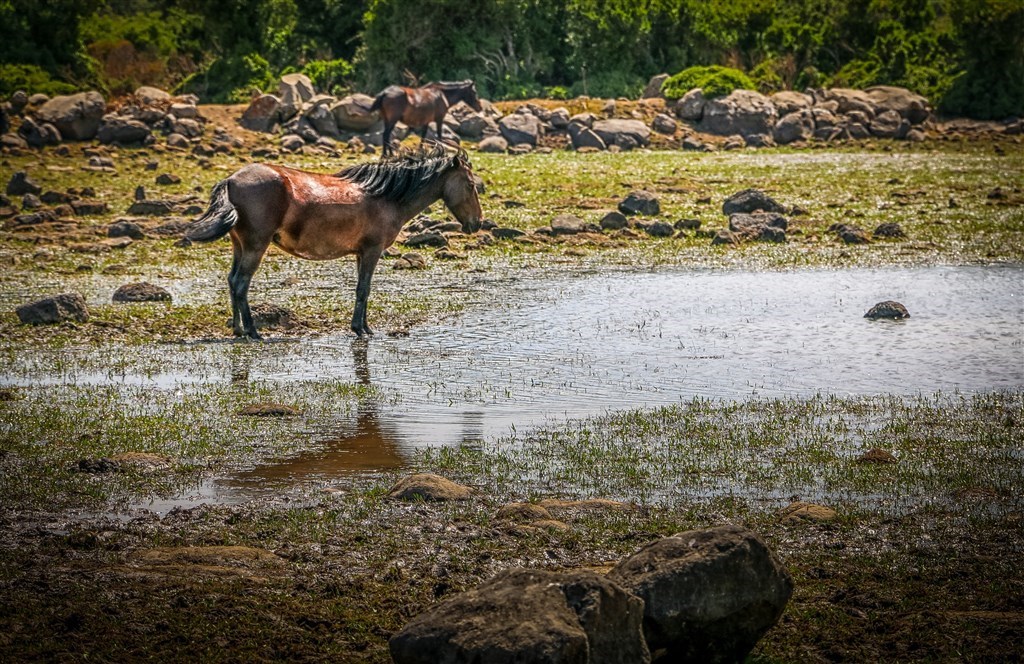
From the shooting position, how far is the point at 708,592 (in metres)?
5.96

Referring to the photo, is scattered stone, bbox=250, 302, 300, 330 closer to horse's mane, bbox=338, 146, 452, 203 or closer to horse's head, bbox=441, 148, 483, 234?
horse's mane, bbox=338, 146, 452, 203

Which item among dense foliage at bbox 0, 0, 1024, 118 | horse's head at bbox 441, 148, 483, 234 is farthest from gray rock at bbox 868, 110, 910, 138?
horse's head at bbox 441, 148, 483, 234

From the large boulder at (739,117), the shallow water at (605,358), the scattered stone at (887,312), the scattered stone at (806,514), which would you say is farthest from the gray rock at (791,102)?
the scattered stone at (806,514)

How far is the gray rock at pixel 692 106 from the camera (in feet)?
136

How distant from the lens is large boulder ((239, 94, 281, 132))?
118ft

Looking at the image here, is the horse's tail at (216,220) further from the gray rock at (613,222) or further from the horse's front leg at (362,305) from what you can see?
the gray rock at (613,222)

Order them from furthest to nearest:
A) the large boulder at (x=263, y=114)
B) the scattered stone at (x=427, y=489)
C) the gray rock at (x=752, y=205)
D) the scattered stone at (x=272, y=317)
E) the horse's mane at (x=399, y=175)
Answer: the large boulder at (x=263, y=114), the gray rock at (x=752, y=205), the horse's mane at (x=399, y=175), the scattered stone at (x=272, y=317), the scattered stone at (x=427, y=489)

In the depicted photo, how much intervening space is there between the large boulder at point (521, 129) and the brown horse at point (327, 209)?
20850 mm

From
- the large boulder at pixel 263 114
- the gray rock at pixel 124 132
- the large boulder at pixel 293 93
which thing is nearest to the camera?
the gray rock at pixel 124 132

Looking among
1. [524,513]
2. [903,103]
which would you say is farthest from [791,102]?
[524,513]

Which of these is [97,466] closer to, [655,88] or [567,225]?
[567,225]

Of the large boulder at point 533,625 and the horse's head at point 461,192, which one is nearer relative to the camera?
the large boulder at point 533,625

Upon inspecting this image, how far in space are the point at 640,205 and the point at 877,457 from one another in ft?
51.3

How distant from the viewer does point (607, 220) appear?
23.6m
